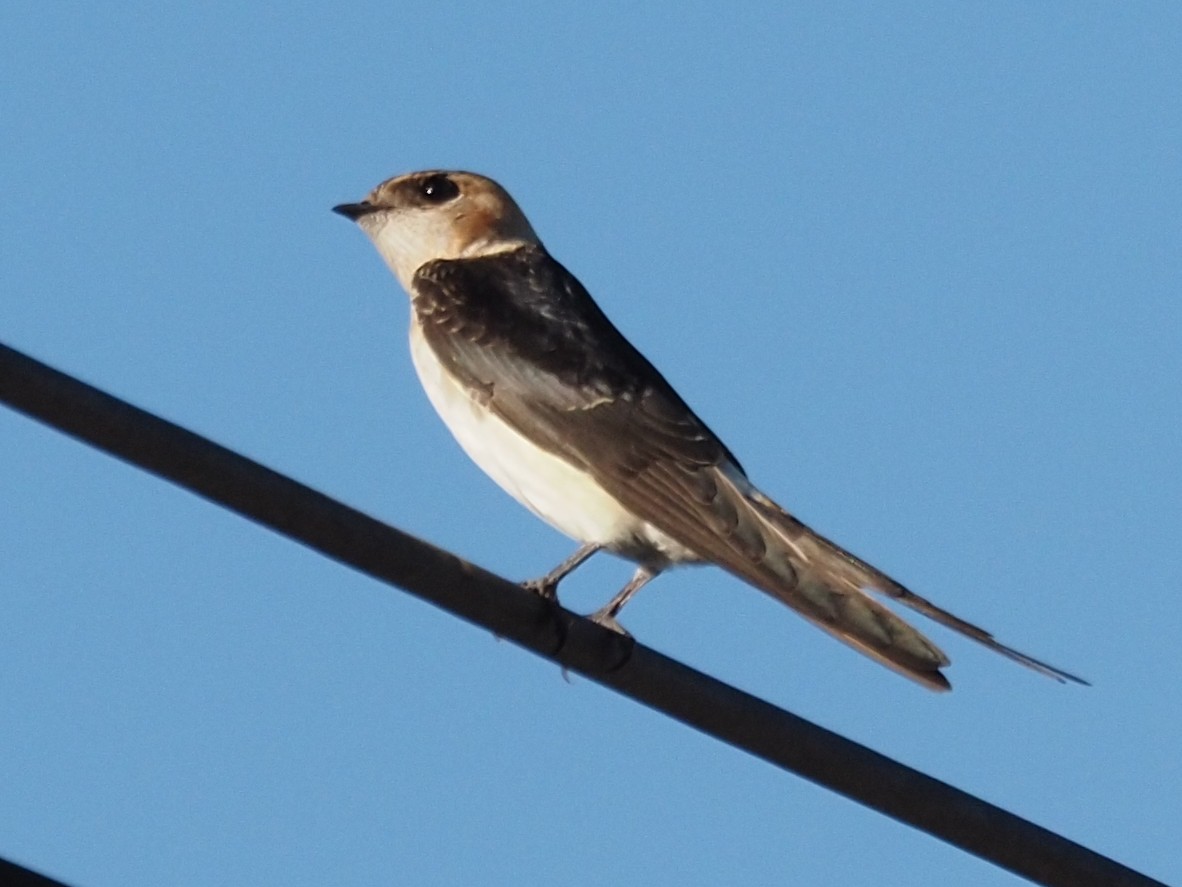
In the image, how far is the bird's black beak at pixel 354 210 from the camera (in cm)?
866

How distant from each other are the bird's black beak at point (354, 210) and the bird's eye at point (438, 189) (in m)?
0.21

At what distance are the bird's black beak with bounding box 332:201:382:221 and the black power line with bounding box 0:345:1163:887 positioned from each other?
4.18 meters

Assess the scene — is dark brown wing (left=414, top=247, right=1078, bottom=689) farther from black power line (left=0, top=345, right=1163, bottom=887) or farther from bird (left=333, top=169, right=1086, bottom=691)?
black power line (left=0, top=345, right=1163, bottom=887)

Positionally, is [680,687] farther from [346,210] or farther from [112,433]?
[346,210]

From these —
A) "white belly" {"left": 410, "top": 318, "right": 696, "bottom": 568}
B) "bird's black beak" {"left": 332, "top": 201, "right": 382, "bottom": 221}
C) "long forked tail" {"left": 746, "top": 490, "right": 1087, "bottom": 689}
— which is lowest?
"long forked tail" {"left": 746, "top": 490, "right": 1087, "bottom": 689}

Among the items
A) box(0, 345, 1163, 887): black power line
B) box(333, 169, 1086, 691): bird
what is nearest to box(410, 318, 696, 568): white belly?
box(333, 169, 1086, 691): bird

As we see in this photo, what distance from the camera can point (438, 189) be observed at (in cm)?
880

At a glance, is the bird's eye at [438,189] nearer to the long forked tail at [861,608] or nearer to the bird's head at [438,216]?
the bird's head at [438,216]

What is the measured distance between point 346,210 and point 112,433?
528 cm

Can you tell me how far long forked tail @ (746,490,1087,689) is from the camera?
4.99 metres

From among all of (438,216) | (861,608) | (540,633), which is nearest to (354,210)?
(438,216)

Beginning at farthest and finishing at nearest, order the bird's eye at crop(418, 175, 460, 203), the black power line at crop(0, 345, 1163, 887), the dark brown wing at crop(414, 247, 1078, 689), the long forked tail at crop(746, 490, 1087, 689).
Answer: the bird's eye at crop(418, 175, 460, 203), the dark brown wing at crop(414, 247, 1078, 689), the long forked tail at crop(746, 490, 1087, 689), the black power line at crop(0, 345, 1163, 887)

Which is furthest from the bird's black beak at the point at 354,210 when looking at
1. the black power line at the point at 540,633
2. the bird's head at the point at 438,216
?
the black power line at the point at 540,633

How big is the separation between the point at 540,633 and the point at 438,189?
178 inches
